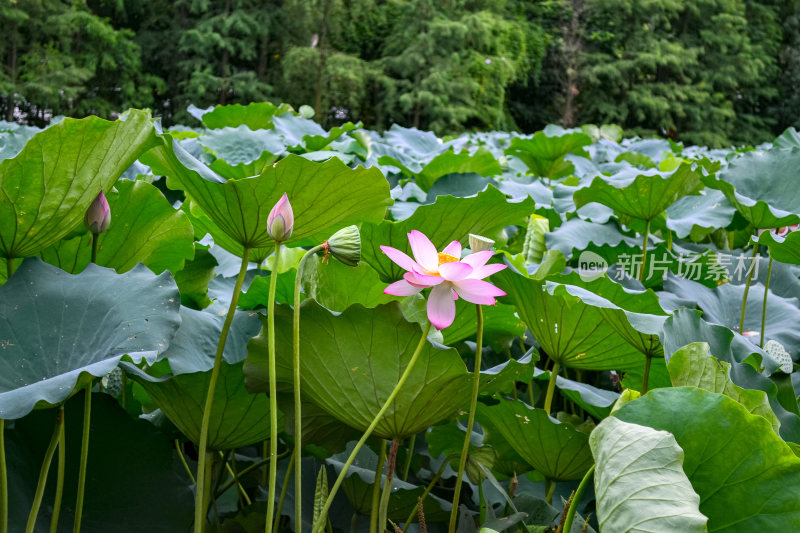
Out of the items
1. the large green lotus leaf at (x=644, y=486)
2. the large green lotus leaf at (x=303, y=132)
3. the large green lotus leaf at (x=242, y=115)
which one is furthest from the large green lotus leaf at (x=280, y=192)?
the large green lotus leaf at (x=242, y=115)

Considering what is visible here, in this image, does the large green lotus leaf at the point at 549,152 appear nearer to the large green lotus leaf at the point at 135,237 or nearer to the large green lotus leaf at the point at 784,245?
the large green lotus leaf at the point at 784,245

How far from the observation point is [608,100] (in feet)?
53.2

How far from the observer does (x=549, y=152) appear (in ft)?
7.58

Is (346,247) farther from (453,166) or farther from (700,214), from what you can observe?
(453,166)

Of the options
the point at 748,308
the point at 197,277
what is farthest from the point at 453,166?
the point at 197,277

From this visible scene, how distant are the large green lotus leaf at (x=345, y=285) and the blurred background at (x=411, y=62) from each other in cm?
1214

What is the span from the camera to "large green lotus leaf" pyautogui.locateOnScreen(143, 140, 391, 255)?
60 cm

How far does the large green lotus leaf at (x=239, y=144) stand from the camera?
5.69 ft

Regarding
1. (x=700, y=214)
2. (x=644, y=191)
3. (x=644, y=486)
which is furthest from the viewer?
(x=700, y=214)

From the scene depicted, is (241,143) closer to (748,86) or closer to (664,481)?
(664,481)

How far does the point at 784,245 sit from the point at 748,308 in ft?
0.40

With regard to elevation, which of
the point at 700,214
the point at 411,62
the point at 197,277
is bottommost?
the point at 411,62

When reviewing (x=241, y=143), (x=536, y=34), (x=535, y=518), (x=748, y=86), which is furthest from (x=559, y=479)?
(x=748, y=86)

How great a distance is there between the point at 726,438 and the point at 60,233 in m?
0.53
